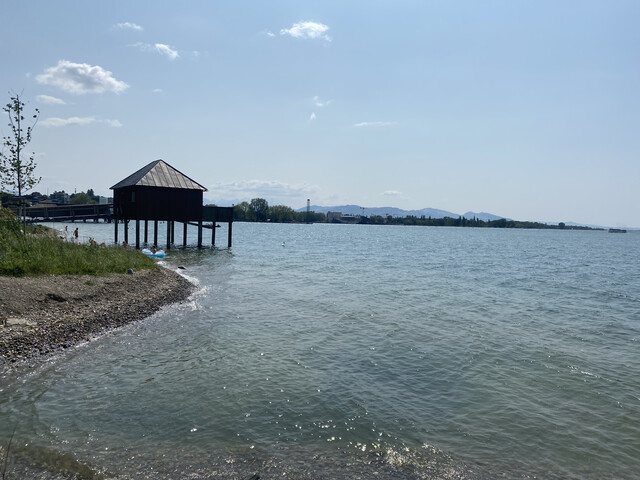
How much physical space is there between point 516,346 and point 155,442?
12.9m

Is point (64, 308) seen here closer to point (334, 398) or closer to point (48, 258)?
point (48, 258)

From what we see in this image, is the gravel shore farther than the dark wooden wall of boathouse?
No

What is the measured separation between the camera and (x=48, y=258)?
61.9ft

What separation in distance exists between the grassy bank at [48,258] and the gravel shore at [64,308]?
0.68 meters

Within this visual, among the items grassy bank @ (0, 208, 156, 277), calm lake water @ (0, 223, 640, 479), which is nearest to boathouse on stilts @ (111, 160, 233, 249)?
grassy bank @ (0, 208, 156, 277)

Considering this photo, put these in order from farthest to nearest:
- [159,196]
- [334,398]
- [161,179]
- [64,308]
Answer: [161,179], [159,196], [64,308], [334,398]

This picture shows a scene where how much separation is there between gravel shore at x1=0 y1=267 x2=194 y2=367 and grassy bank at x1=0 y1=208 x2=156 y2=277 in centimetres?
68

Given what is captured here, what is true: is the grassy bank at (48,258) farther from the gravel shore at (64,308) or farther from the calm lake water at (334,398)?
the calm lake water at (334,398)

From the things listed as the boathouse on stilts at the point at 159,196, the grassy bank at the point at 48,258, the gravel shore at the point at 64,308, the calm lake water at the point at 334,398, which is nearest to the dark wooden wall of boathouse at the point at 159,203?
the boathouse on stilts at the point at 159,196

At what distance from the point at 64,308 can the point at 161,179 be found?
30.0 metres

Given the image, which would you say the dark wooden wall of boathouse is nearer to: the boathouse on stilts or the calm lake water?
the boathouse on stilts

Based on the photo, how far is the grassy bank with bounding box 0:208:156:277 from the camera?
17142 mm

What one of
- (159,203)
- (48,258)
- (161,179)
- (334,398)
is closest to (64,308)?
(48,258)

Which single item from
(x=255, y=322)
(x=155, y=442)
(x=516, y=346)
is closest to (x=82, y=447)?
(x=155, y=442)
